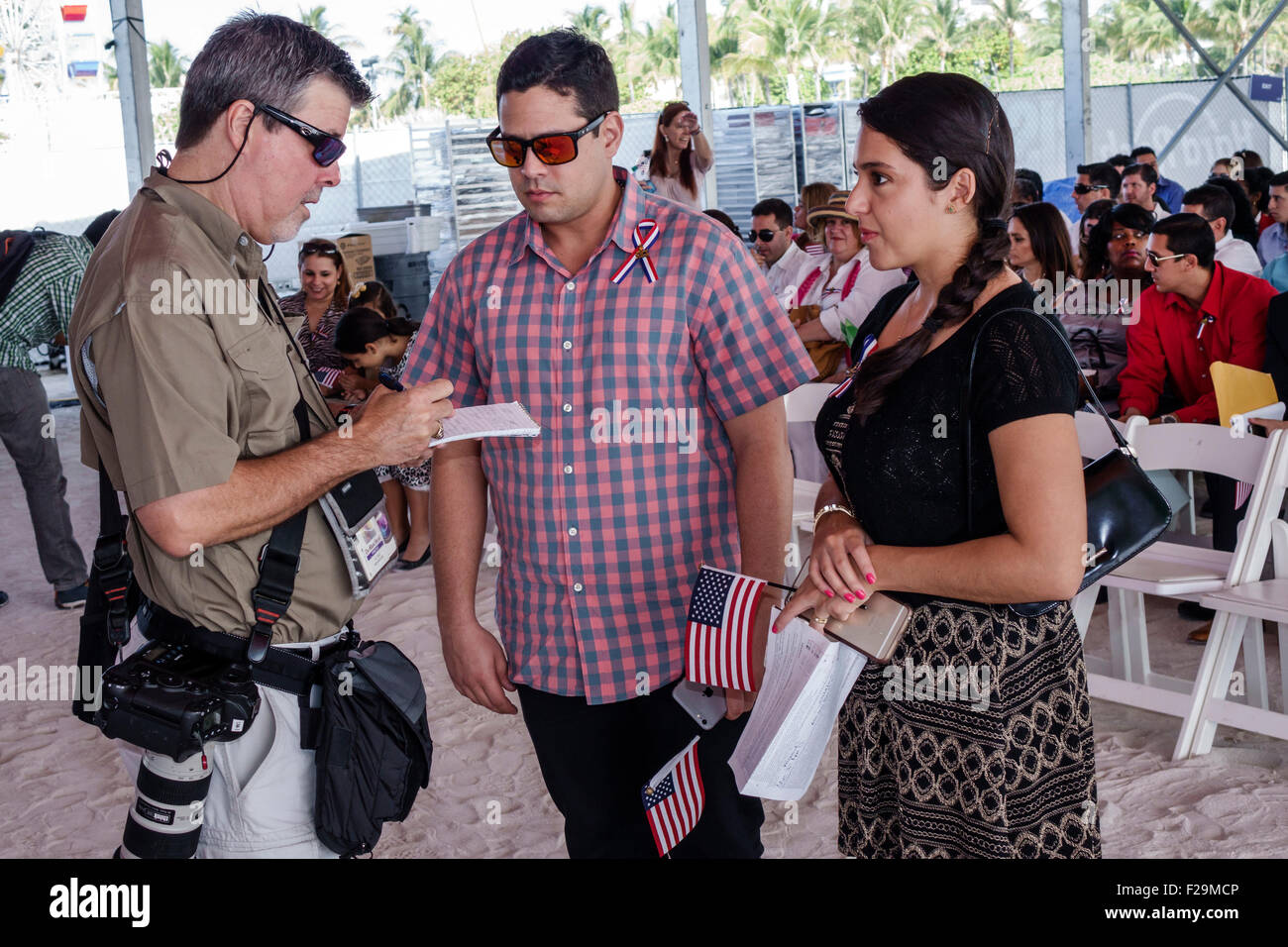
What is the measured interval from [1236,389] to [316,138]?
14.8 ft

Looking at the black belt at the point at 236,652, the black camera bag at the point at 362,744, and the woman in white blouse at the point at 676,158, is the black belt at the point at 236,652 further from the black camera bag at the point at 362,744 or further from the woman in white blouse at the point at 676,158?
the woman in white blouse at the point at 676,158

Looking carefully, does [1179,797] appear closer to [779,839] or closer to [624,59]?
[779,839]

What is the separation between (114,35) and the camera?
10.3 m

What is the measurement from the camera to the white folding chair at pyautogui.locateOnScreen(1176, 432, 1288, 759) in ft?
13.1

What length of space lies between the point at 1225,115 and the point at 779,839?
1847 centimetres

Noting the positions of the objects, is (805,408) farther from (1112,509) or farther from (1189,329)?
(1112,509)

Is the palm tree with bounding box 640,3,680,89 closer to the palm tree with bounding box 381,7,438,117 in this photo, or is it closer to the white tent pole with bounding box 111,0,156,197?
the palm tree with bounding box 381,7,438,117

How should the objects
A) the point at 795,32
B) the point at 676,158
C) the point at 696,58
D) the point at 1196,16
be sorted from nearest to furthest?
1. the point at 676,158
2. the point at 696,58
3. the point at 1196,16
4. the point at 795,32

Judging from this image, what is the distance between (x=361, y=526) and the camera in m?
2.12

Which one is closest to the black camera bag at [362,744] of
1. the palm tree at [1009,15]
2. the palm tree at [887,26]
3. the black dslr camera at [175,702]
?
the black dslr camera at [175,702]

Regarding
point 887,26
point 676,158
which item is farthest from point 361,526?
point 887,26

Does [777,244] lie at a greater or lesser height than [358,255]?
lesser

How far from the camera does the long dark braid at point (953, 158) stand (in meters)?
1.88

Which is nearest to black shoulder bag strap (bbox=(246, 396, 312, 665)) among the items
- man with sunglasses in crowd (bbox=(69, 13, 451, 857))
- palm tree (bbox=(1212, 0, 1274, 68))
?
man with sunglasses in crowd (bbox=(69, 13, 451, 857))
